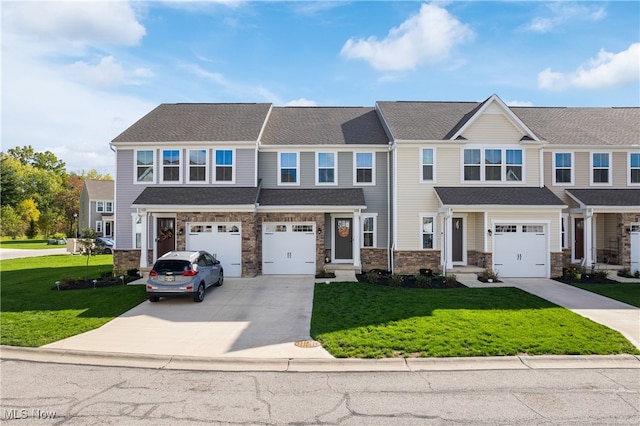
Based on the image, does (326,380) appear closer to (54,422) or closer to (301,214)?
(54,422)

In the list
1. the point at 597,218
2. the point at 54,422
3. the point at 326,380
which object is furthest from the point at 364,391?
the point at 597,218

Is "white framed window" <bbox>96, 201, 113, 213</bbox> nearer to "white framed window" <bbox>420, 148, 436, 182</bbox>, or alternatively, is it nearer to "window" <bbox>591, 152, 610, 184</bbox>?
"white framed window" <bbox>420, 148, 436, 182</bbox>

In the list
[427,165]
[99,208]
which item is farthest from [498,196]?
[99,208]

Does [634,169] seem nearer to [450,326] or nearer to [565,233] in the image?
[565,233]

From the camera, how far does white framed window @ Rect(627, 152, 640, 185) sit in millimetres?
20431

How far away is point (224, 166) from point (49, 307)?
957 centimetres

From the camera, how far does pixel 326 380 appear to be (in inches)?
Answer: 293

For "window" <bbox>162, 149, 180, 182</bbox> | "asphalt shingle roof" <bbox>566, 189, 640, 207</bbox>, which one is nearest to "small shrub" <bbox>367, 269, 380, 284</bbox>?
"window" <bbox>162, 149, 180, 182</bbox>

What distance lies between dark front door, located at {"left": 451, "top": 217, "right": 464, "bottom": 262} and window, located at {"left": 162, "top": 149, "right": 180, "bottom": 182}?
46.7 feet

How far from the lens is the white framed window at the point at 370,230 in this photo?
65.1 feet

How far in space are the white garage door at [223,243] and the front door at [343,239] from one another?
514 centimetres

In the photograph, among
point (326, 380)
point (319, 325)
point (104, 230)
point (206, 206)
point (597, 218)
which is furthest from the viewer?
point (104, 230)

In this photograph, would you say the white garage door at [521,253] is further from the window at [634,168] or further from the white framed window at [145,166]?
the white framed window at [145,166]

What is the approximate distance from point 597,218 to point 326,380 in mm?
19919
